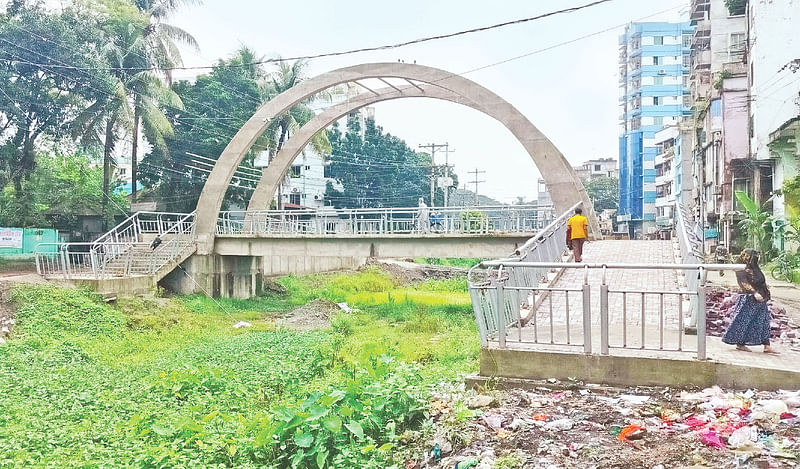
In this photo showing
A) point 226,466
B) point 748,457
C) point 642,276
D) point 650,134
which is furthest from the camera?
→ point 650,134

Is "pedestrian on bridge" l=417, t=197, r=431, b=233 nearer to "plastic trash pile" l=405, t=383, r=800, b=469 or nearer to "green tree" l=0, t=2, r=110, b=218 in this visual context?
"green tree" l=0, t=2, r=110, b=218

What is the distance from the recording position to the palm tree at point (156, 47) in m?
29.6

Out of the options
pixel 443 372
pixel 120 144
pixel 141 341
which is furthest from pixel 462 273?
pixel 443 372

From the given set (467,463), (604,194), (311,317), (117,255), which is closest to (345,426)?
(467,463)

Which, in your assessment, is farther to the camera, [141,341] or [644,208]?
[644,208]

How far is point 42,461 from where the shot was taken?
6703mm

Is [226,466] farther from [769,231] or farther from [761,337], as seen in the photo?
[769,231]

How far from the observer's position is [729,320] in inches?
352

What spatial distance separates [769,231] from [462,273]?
2275 cm

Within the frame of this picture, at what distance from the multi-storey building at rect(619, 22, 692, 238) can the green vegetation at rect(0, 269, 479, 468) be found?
4556 centimetres

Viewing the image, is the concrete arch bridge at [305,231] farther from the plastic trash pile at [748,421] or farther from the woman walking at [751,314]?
the plastic trash pile at [748,421]

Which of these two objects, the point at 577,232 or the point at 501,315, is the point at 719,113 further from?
the point at 501,315

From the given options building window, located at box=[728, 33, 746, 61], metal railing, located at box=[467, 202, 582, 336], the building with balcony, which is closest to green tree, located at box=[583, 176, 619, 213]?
the building with balcony

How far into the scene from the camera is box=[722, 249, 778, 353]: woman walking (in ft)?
23.8
